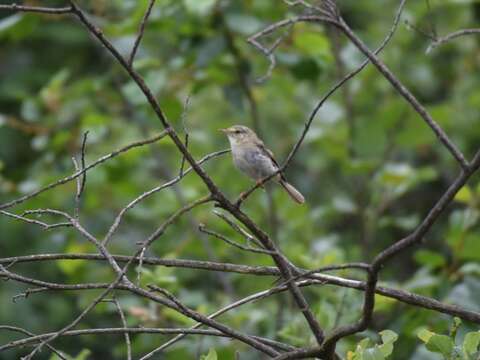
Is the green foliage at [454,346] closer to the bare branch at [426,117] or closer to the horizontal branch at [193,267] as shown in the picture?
the horizontal branch at [193,267]

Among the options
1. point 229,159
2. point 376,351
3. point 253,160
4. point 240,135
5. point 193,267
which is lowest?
point 376,351

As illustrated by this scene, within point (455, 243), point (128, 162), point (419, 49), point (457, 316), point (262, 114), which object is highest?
point (419, 49)

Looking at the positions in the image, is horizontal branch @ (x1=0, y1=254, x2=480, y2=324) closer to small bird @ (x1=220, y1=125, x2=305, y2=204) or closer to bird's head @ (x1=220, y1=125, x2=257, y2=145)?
small bird @ (x1=220, y1=125, x2=305, y2=204)

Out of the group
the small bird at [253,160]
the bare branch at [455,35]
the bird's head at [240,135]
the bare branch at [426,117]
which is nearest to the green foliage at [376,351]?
the bare branch at [426,117]

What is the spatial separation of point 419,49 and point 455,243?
3021 mm

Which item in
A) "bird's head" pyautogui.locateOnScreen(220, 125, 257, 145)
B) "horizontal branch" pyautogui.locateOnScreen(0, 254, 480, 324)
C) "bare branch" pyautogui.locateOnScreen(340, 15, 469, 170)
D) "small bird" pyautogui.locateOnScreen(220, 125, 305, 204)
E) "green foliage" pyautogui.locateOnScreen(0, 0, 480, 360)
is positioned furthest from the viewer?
"green foliage" pyautogui.locateOnScreen(0, 0, 480, 360)

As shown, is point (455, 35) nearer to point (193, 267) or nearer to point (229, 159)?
point (193, 267)

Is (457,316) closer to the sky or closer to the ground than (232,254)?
closer to the ground

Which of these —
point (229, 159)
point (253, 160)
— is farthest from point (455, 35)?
point (229, 159)

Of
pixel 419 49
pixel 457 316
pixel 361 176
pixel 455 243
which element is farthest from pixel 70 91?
pixel 457 316

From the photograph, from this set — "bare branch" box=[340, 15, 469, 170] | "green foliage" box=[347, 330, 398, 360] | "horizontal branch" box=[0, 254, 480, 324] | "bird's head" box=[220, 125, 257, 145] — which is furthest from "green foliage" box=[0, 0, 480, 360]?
"bare branch" box=[340, 15, 469, 170]

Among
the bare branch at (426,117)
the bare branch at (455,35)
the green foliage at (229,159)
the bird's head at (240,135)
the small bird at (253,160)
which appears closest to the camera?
the bare branch at (426,117)

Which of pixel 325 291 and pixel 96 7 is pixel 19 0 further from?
pixel 325 291

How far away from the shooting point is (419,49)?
7.18 m
